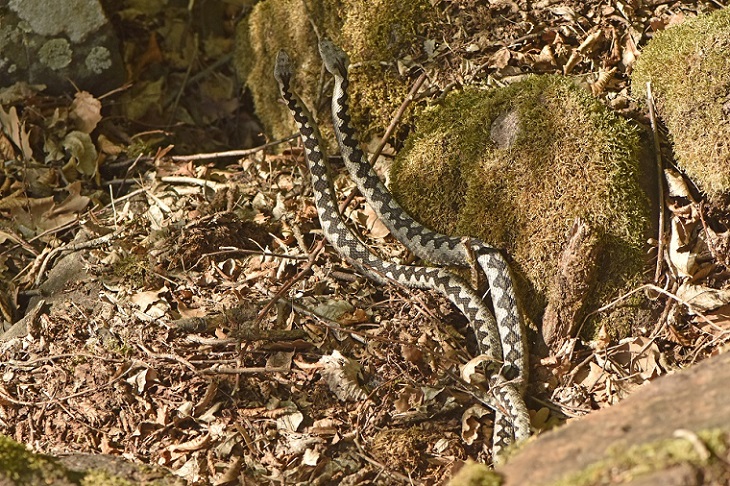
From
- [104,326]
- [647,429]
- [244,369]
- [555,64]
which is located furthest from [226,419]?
[555,64]

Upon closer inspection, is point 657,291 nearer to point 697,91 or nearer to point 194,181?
point 697,91

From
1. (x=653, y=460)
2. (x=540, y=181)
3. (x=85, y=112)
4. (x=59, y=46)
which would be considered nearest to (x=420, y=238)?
(x=540, y=181)

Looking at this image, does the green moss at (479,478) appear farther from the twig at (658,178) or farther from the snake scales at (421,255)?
the twig at (658,178)

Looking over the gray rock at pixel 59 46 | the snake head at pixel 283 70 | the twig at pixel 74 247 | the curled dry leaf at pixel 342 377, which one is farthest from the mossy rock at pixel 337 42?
the curled dry leaf at pixel 342 377

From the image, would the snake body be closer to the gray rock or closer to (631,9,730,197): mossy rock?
(631,9,730,197): mossy rock

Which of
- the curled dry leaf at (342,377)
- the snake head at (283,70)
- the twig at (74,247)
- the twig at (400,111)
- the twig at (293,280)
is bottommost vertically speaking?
the curled dry leaf at (342,377)

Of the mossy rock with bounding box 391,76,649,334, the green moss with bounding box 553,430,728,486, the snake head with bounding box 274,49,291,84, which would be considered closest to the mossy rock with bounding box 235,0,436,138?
the snake head with bounding box 274,49,291,84

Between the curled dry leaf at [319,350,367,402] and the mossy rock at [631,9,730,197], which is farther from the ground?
the mossy rock at [631,9,730,197]
